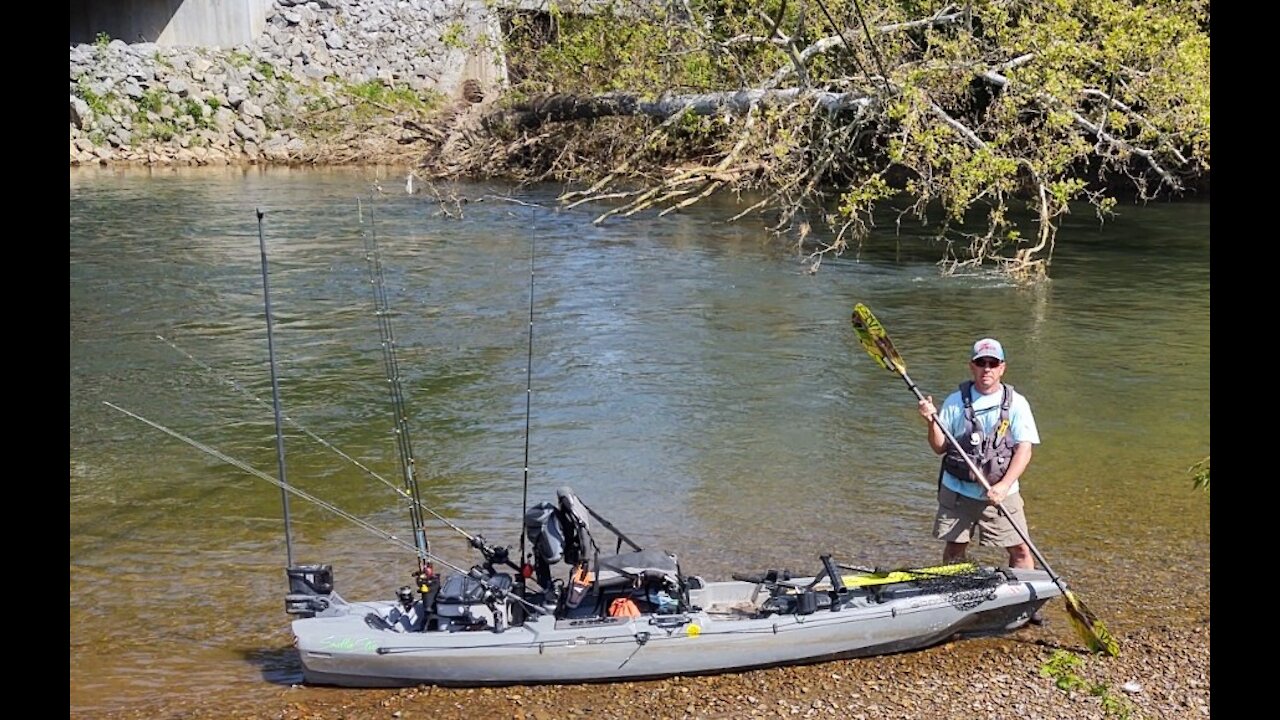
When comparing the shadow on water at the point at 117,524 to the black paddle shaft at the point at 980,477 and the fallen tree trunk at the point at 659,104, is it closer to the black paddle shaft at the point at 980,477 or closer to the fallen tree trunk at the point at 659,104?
the black paddle shaft at the point at 980,477

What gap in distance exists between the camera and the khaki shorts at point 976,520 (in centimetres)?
737

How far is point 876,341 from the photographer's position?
7.90 m

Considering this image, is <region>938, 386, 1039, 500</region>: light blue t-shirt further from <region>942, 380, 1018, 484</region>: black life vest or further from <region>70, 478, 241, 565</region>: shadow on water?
<region>70, 478, 241, 565</region>: shadow on water

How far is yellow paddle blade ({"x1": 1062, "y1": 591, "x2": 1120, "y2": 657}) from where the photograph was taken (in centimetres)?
692

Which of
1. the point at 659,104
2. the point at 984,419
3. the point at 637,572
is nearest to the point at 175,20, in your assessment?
the point at 659,104

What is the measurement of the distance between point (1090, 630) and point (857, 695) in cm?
135

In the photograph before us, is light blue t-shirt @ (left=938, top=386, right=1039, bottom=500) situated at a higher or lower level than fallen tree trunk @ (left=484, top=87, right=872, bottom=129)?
lower

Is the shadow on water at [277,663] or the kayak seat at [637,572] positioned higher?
the kayak seat at [637,572]

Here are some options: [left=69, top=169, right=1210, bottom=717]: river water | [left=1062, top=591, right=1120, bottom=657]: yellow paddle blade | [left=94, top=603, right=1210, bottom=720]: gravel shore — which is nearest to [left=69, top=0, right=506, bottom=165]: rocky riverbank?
[left=69, top=169, right=1210, bottom=717]: river water

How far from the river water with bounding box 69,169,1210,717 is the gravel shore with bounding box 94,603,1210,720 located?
536mm

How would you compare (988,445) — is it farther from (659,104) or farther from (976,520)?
(659,104)

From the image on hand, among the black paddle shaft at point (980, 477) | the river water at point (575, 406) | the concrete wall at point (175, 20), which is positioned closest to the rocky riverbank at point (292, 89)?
the concrete wall at point (175, 20)

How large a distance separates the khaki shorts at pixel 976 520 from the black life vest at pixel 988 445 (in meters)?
0.19
